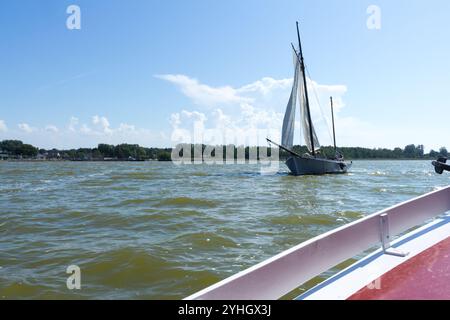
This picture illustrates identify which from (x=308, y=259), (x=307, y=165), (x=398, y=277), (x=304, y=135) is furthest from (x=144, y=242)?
(x=304, y=135)

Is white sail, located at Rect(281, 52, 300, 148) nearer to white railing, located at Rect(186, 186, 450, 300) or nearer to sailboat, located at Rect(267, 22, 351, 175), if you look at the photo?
sailboat, located at Rect(267, 22, 351, 175)

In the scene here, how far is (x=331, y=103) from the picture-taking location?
59.4 m

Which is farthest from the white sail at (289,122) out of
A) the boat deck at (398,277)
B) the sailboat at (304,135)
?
the boat deck at (398,277)

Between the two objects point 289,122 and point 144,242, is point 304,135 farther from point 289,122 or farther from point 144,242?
point 144,242

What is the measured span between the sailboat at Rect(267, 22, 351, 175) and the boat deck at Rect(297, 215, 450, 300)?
120 ft

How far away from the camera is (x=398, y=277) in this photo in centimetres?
325

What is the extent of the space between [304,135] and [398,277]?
133 feet

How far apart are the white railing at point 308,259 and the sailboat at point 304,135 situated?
36.2m

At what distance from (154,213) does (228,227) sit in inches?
151

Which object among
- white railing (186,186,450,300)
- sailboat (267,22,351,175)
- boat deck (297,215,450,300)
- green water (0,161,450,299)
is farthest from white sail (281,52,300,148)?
boat deck (297,215,450,300)

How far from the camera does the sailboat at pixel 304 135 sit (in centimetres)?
4066

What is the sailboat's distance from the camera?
40.7 metres

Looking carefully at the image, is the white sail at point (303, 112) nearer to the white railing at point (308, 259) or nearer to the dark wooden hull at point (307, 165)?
the dark wooden hull at point (307, 165)
